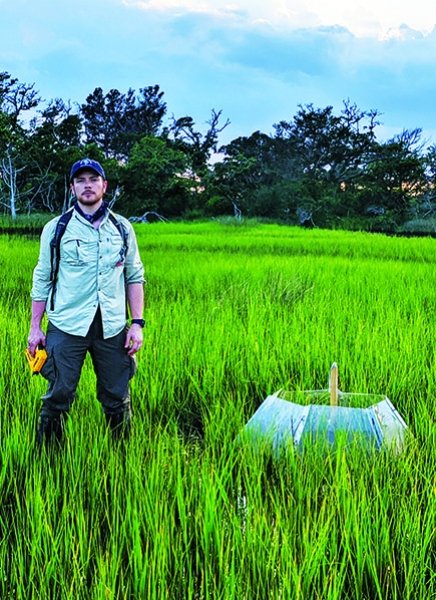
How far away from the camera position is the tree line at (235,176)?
80.3 ft

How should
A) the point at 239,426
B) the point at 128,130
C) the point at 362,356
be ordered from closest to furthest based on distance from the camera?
the point at 239,426 → the point at 362,356 → the point at 128,130

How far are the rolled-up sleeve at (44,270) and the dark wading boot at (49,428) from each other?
0.42 m

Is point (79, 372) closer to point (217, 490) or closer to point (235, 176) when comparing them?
point (217, 490)

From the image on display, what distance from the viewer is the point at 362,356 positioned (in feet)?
10.1

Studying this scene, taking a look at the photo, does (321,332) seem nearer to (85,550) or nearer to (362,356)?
(362,356)

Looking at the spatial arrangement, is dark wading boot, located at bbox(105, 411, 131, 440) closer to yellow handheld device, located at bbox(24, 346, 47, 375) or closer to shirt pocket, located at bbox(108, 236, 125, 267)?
yellow handheld device, located at bbox(24, 346, 47, 375)

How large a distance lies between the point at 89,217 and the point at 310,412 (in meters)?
0.97

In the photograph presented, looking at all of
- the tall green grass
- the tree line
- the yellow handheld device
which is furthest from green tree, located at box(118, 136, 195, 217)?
the yellow handheld device

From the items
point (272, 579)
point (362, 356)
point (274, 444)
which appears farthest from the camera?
point (362, 356)

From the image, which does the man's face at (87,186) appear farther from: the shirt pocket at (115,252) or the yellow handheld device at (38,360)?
the yellow handheld device at (38,360)

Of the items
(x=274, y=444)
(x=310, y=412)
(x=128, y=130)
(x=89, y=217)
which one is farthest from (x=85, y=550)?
(x=128, y=130)

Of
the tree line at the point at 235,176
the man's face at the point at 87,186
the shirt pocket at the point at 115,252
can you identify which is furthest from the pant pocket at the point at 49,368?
the tree line at the point at 235,176

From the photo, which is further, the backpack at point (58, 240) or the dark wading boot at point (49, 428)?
the dark wading boot at point (49, 428)

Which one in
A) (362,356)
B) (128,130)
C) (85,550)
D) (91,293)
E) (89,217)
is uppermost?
(128,130)
